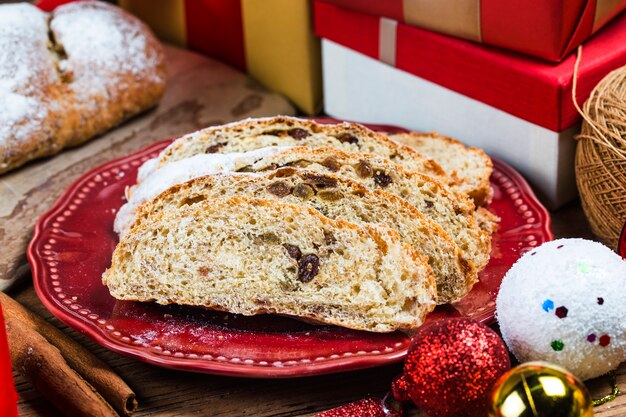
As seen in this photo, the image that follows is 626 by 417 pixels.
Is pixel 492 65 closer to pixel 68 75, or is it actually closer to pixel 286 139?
pixel 286 139

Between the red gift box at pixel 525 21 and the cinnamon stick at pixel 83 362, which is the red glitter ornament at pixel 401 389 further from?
the red gift box at pixel 525 21

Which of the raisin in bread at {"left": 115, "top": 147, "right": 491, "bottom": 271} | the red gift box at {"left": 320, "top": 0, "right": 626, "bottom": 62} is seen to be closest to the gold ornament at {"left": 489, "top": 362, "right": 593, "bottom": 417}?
the raisin in bread at {"left": 115, "top": 147, "right": 491, "bottom": 271}

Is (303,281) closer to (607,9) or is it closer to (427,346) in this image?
(427,346)

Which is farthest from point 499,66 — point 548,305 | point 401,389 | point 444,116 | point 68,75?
point 68,75

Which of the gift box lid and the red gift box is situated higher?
the red gift box

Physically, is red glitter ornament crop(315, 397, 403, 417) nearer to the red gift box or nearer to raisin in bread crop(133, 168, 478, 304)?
raisin in bread crop(133, 168, 478, 304)

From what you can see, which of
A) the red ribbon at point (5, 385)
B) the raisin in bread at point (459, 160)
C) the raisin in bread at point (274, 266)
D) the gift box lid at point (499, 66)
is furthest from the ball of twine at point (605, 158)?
the red ribbon at point (5, 385)
